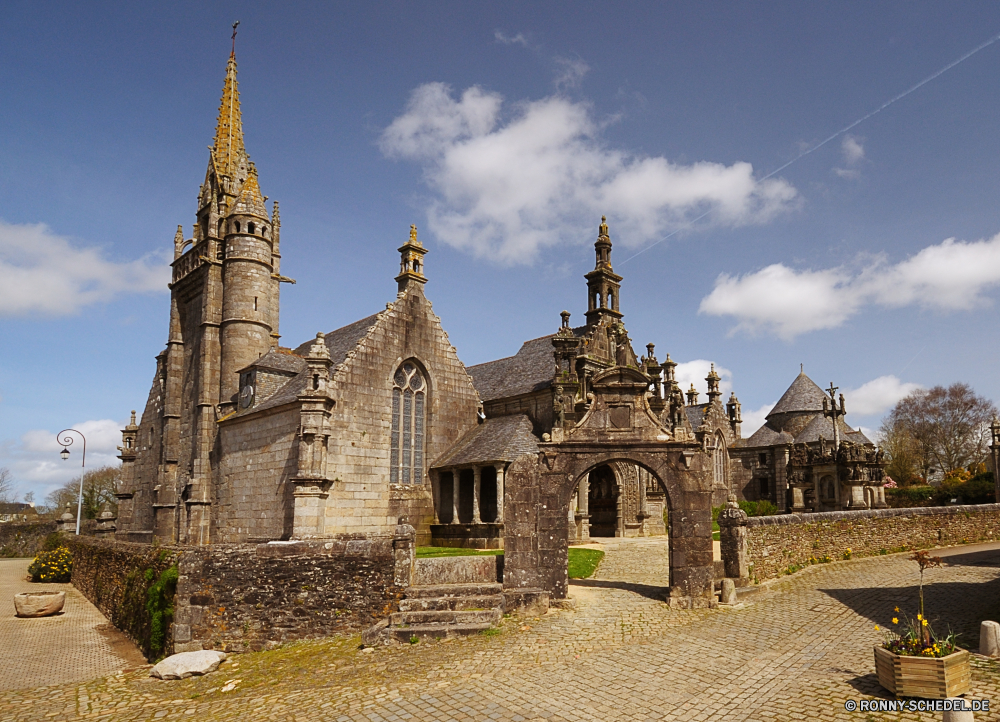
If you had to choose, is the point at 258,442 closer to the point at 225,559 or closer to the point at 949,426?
the point at 225,559

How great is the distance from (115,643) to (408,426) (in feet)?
41.8

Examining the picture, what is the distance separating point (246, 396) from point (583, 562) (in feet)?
52.0

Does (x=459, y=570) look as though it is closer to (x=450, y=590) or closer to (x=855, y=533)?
(x=450, y=590)

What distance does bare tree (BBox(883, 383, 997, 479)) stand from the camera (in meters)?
55.1

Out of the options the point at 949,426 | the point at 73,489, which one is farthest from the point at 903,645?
the point at 73,489

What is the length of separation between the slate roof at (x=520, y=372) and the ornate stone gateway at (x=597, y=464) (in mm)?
12465

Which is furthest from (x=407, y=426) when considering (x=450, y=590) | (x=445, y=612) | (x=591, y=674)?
(x=591, y=674)

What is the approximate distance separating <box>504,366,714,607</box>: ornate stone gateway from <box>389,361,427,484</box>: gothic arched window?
37.2 ft

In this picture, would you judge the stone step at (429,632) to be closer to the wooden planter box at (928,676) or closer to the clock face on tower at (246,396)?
the wooden planter box at (928,676)

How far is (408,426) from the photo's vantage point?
26.4 metres

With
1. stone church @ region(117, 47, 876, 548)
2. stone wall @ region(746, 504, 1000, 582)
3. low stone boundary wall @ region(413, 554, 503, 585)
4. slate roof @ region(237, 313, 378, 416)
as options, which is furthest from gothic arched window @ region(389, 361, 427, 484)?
stone wall @ region(746, 504, 1000, 582)

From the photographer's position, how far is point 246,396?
27.4 metres

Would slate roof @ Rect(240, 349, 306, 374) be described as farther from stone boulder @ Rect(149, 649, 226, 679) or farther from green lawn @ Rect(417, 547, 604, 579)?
stone boulder @ Rect(149, 649, 226, 679)

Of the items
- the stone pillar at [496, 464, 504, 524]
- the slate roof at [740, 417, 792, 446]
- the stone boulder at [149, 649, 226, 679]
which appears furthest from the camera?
the slate roof at [740, 417, 792, 446]
